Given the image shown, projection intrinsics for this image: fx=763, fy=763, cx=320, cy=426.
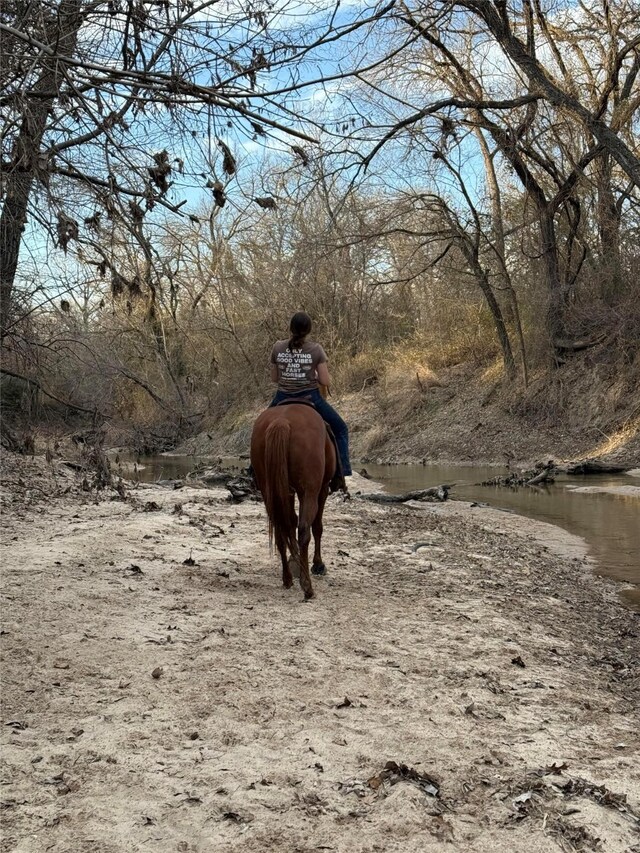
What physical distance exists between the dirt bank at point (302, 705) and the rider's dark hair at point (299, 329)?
2273 mm

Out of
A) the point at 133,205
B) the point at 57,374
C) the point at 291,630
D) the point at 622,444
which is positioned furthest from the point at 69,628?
the point at 622,444

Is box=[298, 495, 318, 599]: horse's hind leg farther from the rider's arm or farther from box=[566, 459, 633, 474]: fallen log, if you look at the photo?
box=[566, 459, 633, 474]: fallen log

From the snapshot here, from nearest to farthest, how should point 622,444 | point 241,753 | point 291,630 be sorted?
point 241,753
point 291,630
point 622,444

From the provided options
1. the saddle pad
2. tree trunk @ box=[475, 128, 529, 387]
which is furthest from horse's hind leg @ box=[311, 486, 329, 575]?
tree trunk @ box=[475, 128, 529, 387]

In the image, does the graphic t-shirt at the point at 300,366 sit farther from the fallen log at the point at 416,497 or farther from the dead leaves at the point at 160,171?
the fallen log at the point at 416,497

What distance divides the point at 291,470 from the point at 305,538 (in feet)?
2.08

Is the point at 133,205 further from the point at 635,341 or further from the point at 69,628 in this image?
the point at 635,341

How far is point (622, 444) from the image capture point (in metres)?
20.5

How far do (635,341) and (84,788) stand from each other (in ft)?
72.0

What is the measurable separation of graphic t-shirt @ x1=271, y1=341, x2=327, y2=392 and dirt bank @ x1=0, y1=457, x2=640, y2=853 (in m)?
1.89

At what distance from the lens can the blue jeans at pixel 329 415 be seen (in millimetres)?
7309

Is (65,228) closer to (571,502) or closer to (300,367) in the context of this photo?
(300,367)

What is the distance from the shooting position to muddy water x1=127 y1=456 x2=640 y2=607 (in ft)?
32.3

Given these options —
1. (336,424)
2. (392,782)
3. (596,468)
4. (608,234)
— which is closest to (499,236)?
(608,234)
